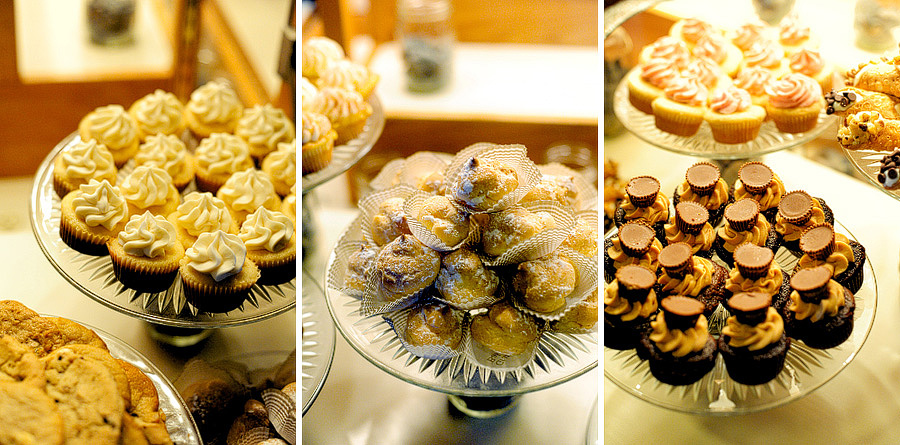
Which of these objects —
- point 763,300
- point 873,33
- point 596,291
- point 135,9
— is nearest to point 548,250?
point 596,291

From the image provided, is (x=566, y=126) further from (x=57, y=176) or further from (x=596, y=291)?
(x=57, y=176)

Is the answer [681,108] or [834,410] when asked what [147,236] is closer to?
[681,108]

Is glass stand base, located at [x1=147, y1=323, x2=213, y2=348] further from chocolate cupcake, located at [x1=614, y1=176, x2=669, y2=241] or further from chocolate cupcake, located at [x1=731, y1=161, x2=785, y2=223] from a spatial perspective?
chocolate cupcake, located at [x1=731, y1=161, x2=785, y2=223]

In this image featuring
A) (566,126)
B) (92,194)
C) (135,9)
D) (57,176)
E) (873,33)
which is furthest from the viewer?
(135,9)

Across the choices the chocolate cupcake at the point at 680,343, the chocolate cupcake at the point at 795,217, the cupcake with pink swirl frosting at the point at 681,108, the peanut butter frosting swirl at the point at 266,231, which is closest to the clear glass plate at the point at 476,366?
the chocolate cupcake at the point at 680,343

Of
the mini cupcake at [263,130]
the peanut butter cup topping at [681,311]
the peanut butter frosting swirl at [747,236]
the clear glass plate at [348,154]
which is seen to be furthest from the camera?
the mini cupcake at [263,130]

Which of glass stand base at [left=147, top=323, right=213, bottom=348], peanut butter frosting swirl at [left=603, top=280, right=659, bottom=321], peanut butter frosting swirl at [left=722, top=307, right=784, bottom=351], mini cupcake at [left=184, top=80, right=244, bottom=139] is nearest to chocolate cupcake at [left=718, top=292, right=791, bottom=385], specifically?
peanut butter frosting swirl at [left=722, top=307, right=784, bottom=351]

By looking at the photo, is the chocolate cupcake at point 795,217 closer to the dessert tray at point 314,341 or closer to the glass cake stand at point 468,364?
the glass cake stand at point 468,364

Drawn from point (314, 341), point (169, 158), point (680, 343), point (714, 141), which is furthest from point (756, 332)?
point (169, 158)
